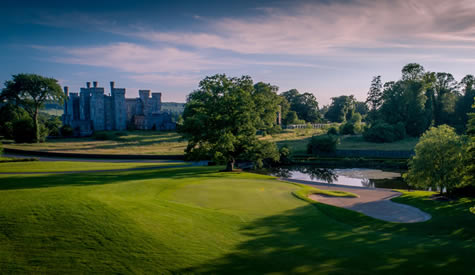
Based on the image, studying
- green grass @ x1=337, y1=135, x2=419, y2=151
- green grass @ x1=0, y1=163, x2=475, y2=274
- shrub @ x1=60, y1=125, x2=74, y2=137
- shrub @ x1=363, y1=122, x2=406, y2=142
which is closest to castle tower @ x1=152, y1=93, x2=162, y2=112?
shrub @ x1=60, y1=125, x2=74, y2=137

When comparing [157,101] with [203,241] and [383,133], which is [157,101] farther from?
[203,241]

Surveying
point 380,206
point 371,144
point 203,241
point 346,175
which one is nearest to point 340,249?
point 203,241

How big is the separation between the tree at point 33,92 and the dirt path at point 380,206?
56.6 metres

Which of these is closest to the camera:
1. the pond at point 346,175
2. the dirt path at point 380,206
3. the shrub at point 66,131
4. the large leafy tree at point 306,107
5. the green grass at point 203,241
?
the green grass at point 203,241

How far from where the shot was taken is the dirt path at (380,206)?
12.9 m

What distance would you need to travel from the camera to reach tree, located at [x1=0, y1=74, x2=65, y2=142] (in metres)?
54.5

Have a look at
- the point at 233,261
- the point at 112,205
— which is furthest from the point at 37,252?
the point at 233,261

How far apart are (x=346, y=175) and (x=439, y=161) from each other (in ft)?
54.8

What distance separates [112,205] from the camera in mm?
8953

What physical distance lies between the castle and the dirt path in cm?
6677

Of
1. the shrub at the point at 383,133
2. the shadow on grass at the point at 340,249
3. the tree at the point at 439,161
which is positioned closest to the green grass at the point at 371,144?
the shrub at the point at 383,133

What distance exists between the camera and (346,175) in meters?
34.8

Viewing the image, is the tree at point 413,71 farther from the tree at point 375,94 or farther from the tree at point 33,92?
the tree at point 33,92

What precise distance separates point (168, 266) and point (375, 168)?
38.2m
